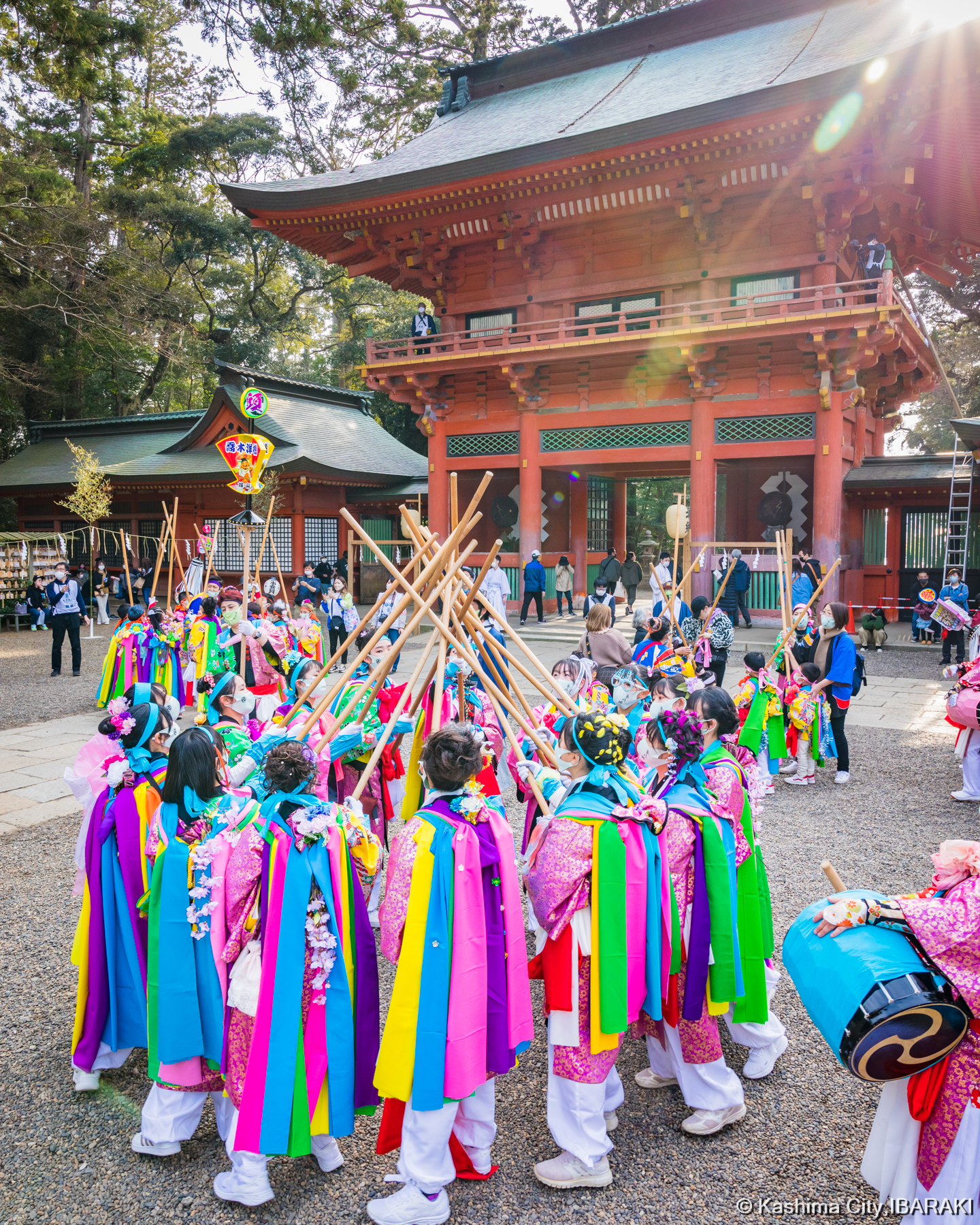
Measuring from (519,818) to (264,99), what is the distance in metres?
31.7

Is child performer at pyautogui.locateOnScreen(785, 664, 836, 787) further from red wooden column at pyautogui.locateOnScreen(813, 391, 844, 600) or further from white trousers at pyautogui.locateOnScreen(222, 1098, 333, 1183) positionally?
red wooden column at pyautogui.locateOnScreen(813, 391, 844, 600)

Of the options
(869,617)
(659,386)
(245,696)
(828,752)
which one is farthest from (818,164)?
(245,696)

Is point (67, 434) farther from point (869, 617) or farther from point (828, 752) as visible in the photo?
point (828, 752)

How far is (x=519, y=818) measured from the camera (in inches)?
239

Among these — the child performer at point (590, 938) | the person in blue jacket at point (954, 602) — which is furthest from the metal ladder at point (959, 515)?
the child performer at point (590, 938)

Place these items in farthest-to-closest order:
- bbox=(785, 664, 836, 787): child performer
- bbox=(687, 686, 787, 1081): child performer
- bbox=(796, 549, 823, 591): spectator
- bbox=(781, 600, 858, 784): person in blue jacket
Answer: bbox=(796, 549, 823, 591): spectator
bbox=(785, 664, 836, 787): child performer
bbox=(781, 600, 858, 784): person in blue jacket
bbox=(687, 686, 787, 1081): child performer

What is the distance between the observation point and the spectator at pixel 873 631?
13.6 m

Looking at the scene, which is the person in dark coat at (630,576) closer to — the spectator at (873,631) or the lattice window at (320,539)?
the spectator at (873,631)

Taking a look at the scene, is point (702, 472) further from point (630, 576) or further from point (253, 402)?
point (253, 402)

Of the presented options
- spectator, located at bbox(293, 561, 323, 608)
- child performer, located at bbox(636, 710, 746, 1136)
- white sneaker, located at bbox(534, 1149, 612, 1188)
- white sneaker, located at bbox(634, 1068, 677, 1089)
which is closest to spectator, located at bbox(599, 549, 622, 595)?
spectator, located at bbox(293, 561, 323, 608)

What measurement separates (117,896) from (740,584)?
12.8 metres

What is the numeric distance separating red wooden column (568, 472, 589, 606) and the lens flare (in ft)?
27.0

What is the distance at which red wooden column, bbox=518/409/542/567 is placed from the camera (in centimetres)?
1634

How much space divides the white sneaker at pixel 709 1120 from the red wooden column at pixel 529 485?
545 inches
